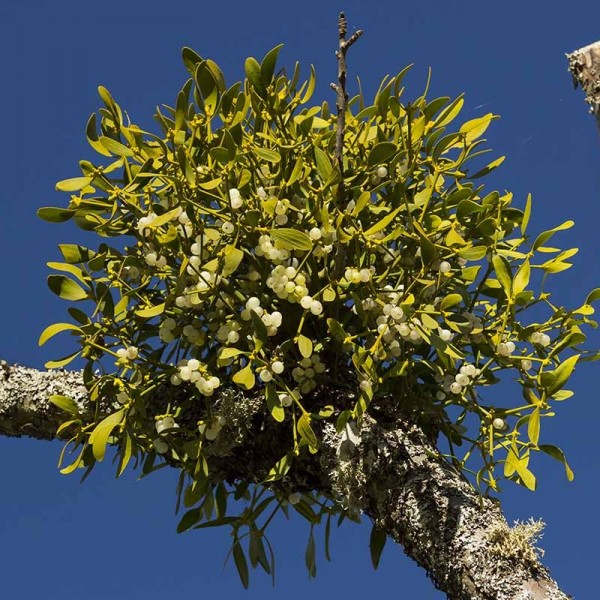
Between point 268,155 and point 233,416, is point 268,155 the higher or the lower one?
the higher one

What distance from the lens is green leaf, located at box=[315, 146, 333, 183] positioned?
1484 millimetres

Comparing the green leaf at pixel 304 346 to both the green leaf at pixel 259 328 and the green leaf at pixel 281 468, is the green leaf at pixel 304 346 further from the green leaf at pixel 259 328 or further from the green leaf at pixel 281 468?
the green leaf at pixel 281 468

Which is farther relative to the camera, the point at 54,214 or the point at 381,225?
the point at 54,214

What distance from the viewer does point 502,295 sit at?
1680 millimetres

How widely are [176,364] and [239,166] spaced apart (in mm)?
318

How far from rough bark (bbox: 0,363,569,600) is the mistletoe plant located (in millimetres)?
25

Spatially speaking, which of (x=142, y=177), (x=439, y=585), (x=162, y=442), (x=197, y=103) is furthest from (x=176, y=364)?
(x=439, y=585)

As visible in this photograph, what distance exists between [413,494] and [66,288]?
612 mm

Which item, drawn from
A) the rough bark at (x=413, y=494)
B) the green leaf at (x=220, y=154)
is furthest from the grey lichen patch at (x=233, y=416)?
the green leaf at (x=220, y=154)

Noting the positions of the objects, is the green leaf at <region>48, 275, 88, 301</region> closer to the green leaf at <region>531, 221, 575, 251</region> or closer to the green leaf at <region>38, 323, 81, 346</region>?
the green leaf at <region>38, 323, 81, 346</region>

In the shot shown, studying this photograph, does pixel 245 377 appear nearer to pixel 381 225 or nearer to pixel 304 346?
pixel 304 346

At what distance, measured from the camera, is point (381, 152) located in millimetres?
1544

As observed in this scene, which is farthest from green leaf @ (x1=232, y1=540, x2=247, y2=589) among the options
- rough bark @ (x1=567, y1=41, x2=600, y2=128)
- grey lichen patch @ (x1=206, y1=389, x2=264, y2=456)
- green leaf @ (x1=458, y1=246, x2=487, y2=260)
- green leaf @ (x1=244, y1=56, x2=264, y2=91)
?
rough bark @ (x1=567, y1=41, x2=600, y2=128)

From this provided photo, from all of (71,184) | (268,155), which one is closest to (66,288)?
(71,184)
